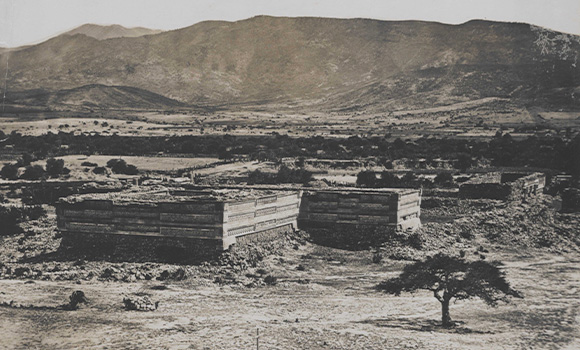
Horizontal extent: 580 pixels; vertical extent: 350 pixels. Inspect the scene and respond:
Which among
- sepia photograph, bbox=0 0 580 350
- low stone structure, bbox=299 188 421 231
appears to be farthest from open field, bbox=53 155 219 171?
low stone structure, bbox=299 188 421 231

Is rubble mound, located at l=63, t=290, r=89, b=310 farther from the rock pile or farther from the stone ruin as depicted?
the stone ruin

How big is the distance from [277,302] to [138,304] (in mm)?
4560

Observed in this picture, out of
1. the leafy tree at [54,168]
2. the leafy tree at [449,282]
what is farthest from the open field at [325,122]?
the leafy tree at [449,282]

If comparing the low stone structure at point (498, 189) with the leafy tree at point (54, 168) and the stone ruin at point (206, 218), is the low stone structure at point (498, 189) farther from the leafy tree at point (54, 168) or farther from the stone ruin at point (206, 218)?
the leafy tree at point (54, 168)

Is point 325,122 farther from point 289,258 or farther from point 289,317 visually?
point 289,317

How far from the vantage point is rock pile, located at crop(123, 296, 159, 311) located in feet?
83.8

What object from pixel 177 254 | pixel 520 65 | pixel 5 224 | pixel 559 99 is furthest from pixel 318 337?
pixel 520 65

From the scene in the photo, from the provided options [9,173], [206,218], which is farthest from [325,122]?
[206,218]

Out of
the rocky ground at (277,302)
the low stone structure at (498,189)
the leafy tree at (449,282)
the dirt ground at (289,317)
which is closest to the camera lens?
the dirt ground at (289,317)

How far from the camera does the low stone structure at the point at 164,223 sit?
1247 inches

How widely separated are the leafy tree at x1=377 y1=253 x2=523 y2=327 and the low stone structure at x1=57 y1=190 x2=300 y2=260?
7353 mm

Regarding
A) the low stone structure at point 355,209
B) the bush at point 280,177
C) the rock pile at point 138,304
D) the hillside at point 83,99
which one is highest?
the hillside at point 83,99

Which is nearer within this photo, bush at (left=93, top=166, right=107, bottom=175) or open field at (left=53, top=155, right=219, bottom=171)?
bush at (left=93, top=166, right=107, bottom=175)

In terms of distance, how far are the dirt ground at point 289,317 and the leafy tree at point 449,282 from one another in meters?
0.73
